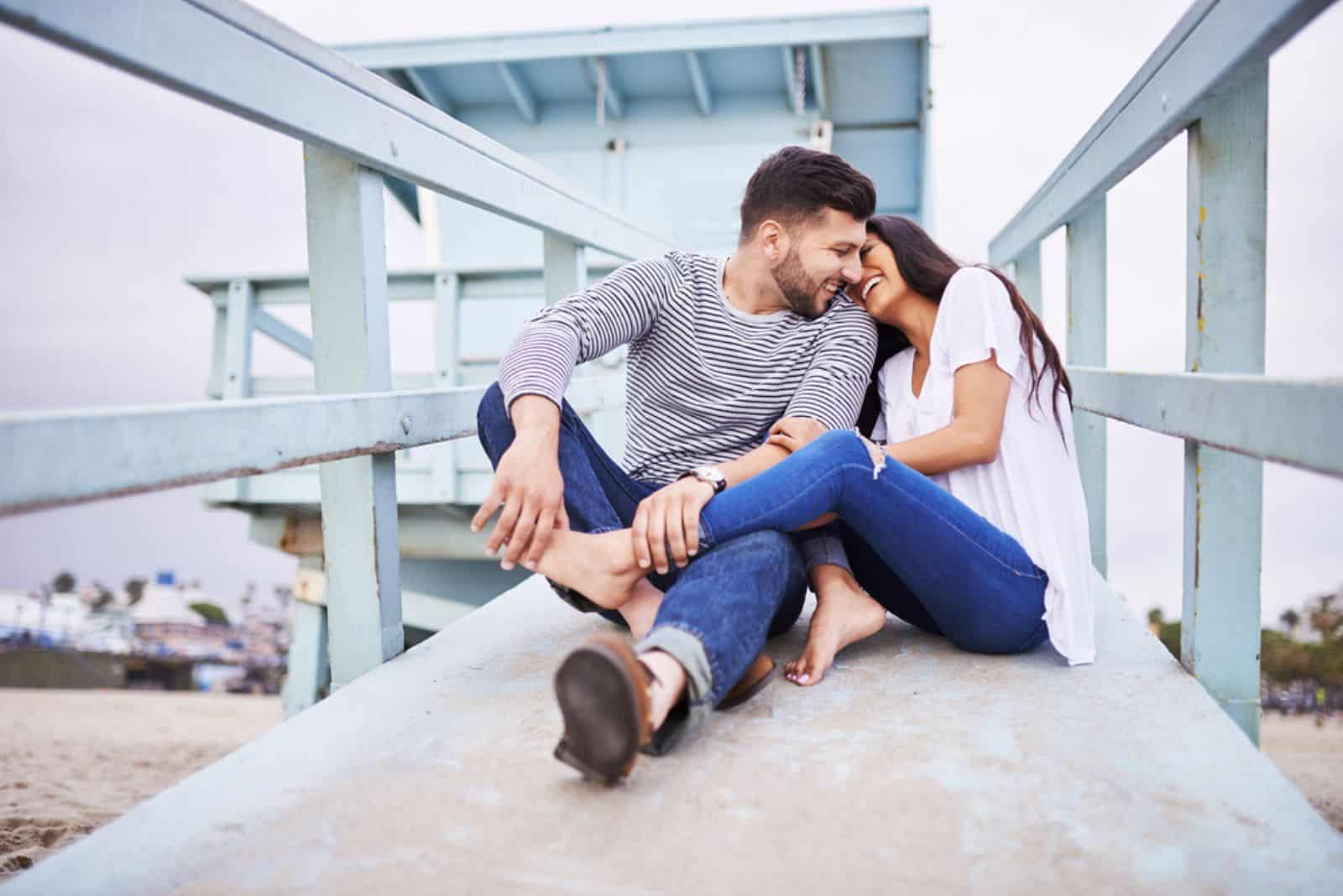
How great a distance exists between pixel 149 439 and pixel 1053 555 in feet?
4.77

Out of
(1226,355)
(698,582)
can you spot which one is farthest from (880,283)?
(698,582)

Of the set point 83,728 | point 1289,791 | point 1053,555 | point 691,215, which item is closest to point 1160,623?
point 691,215

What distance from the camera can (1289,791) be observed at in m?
1.24

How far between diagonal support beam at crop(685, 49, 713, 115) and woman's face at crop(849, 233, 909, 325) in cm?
543

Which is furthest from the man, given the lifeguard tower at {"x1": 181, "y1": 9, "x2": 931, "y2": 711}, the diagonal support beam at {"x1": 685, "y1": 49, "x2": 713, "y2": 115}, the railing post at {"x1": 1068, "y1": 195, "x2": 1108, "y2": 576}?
the diagonal support beam at {"x1": 685, "y1": 49, "x2": 713, "y2": 115}

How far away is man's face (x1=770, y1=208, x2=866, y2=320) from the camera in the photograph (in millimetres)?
2096

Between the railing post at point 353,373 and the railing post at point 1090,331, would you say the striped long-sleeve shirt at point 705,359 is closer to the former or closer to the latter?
the railing post at point 353,373

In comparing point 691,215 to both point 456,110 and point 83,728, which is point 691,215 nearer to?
point 456,110

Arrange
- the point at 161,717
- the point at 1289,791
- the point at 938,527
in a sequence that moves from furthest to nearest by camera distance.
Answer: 1. the point at 161,717
2. the point at 938,527
3. the point at 1289,791

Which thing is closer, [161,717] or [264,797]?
[264,797]

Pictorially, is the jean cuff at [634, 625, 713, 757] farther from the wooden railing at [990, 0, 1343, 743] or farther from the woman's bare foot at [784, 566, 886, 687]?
the wooden railing at [990, 0, 1343, 743]

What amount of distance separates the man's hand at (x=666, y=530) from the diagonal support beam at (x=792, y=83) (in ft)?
19.9

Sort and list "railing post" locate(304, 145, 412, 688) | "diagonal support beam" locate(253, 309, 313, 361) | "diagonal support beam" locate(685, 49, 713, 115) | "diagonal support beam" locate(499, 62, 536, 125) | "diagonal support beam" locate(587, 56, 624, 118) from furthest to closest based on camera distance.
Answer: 1. "diagonal support beam" locate(499, 62, 536, 125)
2. "diagonal support beam" locate(587, 56, 624, 118)
3. "diagonal support beam" locate(685, 49, 713, 115)
4. "diagonal support beam" locate(253, 309, 313, 361)
5. "railing post" locate(304, 145, 412, 688)

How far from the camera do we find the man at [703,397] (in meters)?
1.61
